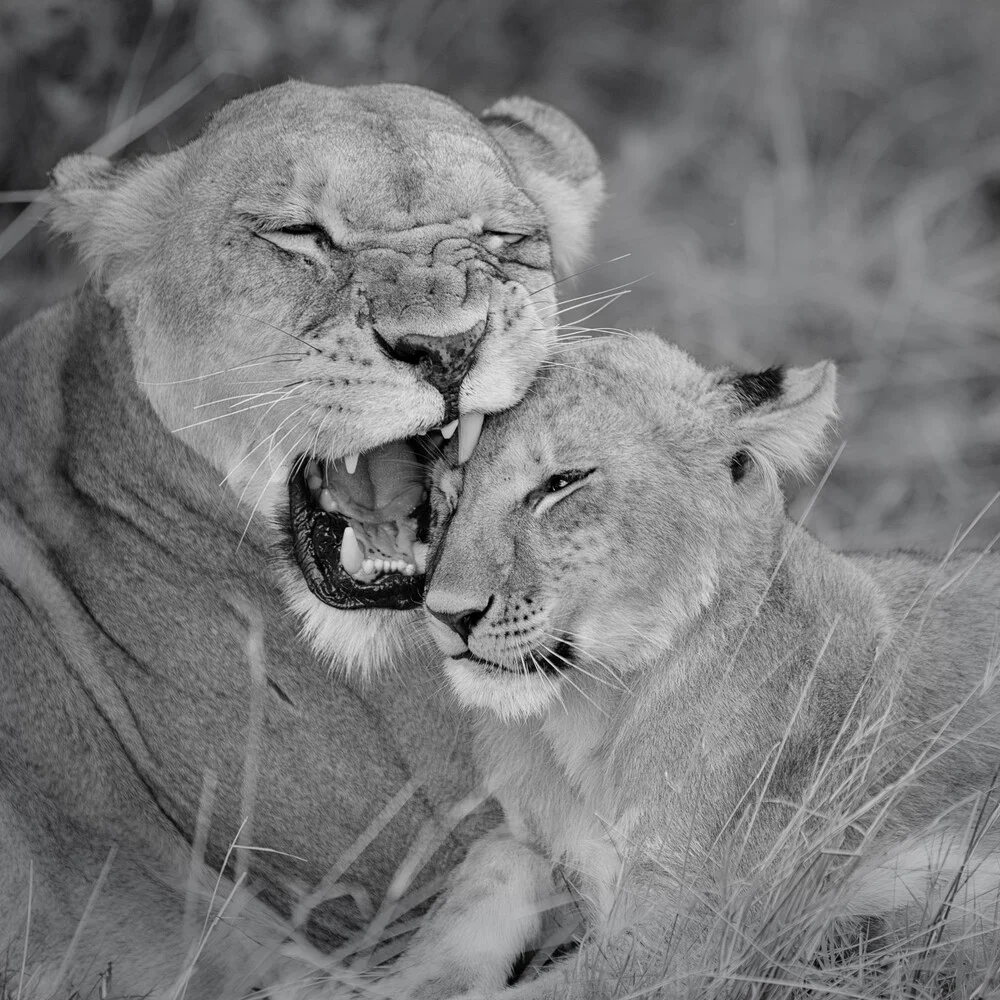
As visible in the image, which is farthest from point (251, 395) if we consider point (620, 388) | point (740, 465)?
point (740, 465)

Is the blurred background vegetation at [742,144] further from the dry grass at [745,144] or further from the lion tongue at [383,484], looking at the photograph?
the lion tongue at [383,484]

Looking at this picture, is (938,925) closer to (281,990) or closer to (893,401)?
(281,990)

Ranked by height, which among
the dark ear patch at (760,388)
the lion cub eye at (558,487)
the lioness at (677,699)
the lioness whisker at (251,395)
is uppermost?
the lioness whisker at (251,395)

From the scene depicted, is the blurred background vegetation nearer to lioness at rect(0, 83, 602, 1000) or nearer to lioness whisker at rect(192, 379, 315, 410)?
lioness at rect(0, 83, 602, 1000)

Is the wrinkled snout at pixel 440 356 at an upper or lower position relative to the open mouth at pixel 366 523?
upper

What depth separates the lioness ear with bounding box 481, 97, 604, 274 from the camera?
3.60 metres

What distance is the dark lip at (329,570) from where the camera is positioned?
9.88 feet

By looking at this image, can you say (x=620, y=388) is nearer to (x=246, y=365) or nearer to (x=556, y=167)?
(x=246, y=365)

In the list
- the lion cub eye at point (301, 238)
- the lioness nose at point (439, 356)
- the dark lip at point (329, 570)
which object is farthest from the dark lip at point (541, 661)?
the lion cub eye at point (301, 238)

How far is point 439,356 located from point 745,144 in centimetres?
488

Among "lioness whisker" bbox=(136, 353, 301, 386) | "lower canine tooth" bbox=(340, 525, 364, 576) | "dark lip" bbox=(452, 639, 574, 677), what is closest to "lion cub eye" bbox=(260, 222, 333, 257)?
"lioness whisker" bbox=(136, 353, 301, 386)

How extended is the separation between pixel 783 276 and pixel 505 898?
4.05m

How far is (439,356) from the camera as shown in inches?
107

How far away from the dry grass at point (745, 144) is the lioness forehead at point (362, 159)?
1.41 metres
